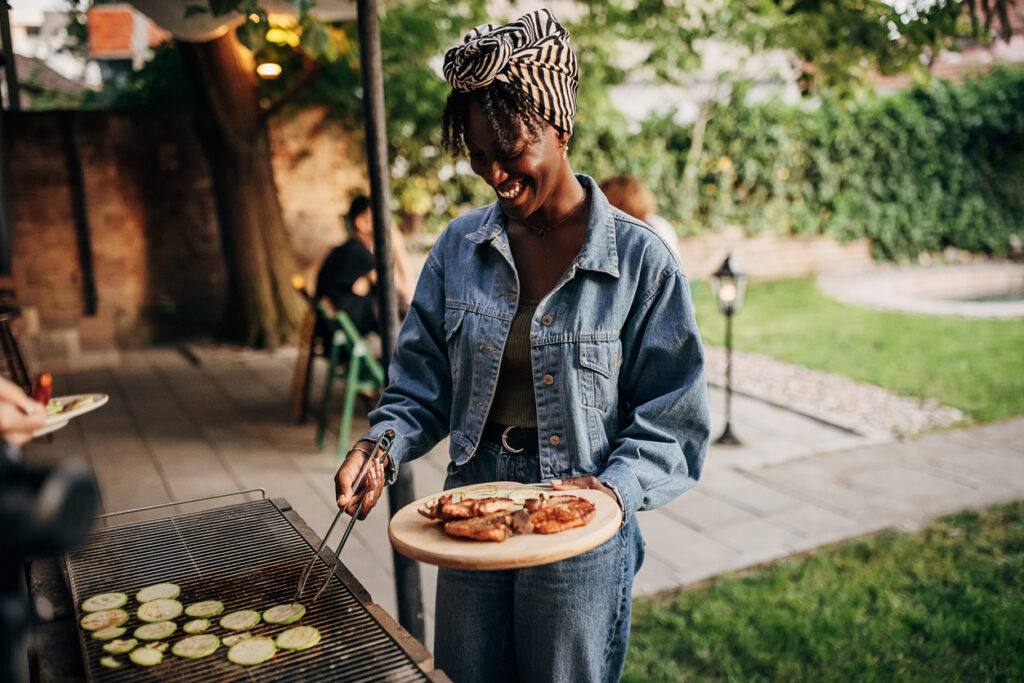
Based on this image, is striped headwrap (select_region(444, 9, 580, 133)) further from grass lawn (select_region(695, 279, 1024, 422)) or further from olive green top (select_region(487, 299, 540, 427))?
grass lawn (select_region(695, 279, 1024, 422))

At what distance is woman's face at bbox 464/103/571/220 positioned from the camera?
1689 mm

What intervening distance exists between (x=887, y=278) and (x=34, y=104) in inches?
479

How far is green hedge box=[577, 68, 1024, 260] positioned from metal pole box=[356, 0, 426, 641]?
9700 millimetres

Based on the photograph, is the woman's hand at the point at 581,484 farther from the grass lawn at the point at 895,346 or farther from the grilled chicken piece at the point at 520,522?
the grass lawn at the point at 895,346

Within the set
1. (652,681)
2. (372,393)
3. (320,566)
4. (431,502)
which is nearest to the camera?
(431,502)

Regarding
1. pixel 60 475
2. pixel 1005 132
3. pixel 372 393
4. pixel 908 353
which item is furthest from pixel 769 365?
pixel 1005 132

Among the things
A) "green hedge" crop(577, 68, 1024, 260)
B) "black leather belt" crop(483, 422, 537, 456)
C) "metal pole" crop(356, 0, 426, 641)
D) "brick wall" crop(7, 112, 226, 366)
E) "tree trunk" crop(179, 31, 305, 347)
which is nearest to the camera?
"black leather belt" crop(483, 422, 537, 456)

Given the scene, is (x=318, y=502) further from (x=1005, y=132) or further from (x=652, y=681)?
(x=1005, y=132)

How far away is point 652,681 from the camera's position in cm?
303

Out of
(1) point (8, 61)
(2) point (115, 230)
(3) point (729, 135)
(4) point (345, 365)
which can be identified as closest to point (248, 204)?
(2) point (115, 230)

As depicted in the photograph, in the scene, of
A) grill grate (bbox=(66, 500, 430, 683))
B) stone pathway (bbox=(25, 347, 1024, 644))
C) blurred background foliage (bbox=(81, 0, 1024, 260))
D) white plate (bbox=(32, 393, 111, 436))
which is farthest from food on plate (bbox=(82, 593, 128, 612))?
blurred background foliage (bbox=(81, 0, 1024, 260))

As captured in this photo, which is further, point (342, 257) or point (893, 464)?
point (342, 257)

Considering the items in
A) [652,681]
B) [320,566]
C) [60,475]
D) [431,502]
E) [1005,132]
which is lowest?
[652,681]

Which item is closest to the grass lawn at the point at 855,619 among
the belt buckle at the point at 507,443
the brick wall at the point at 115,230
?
the belt buckle at the point at 507,443
